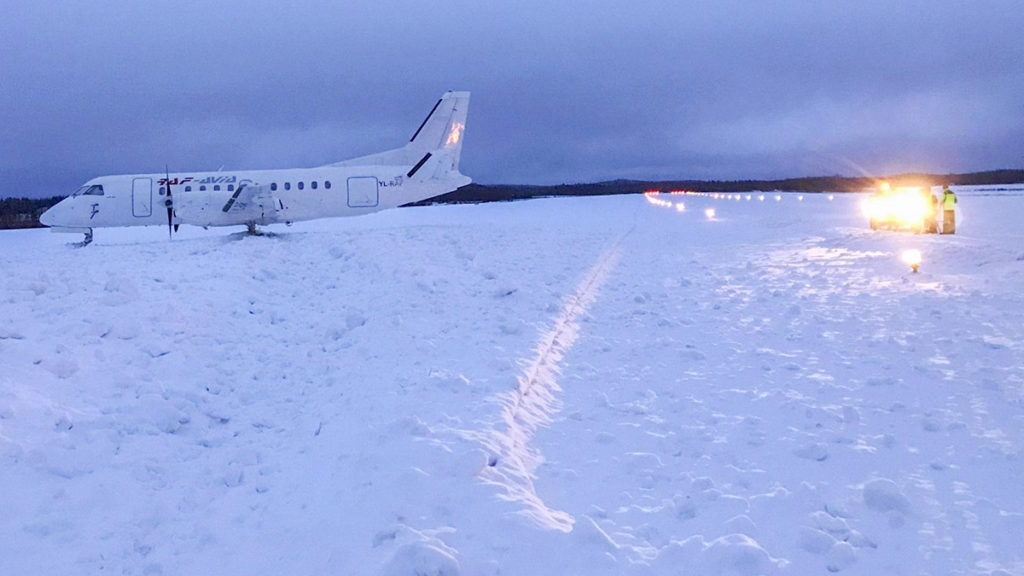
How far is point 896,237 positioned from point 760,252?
5.92 meters

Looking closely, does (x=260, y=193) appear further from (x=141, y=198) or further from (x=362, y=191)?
(x=141, y=198)

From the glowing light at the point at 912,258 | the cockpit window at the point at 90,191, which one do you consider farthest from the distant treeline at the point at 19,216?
the glowing light at the point at 912,258

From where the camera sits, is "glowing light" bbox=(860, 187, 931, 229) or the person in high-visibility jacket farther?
"glowing light" bbox=(860, 187, 931, 229)

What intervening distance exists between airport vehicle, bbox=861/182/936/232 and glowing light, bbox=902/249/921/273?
7.52m

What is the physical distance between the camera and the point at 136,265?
1320 centimetres

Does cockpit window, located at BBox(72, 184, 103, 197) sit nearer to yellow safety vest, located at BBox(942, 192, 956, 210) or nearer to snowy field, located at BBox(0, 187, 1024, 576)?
snowy field, located at BBox(0, 187, 1024, 576)

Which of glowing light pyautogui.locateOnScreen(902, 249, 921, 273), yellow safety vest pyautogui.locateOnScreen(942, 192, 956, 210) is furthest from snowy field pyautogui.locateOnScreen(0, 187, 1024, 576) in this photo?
yellow safety vest pyautogui.locateOnScreen(942, 192, 956, 210)

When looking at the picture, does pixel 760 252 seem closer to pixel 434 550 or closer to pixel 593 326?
pixel 593 326

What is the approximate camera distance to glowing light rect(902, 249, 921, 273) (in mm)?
15155

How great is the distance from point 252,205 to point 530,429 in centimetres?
2109

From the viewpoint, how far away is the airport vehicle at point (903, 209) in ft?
80.1

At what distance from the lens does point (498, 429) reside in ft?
19.9

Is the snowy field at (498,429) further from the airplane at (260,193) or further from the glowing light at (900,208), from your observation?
the glowing light at (900,208)

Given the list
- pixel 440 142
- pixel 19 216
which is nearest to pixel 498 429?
pixel 440 142
